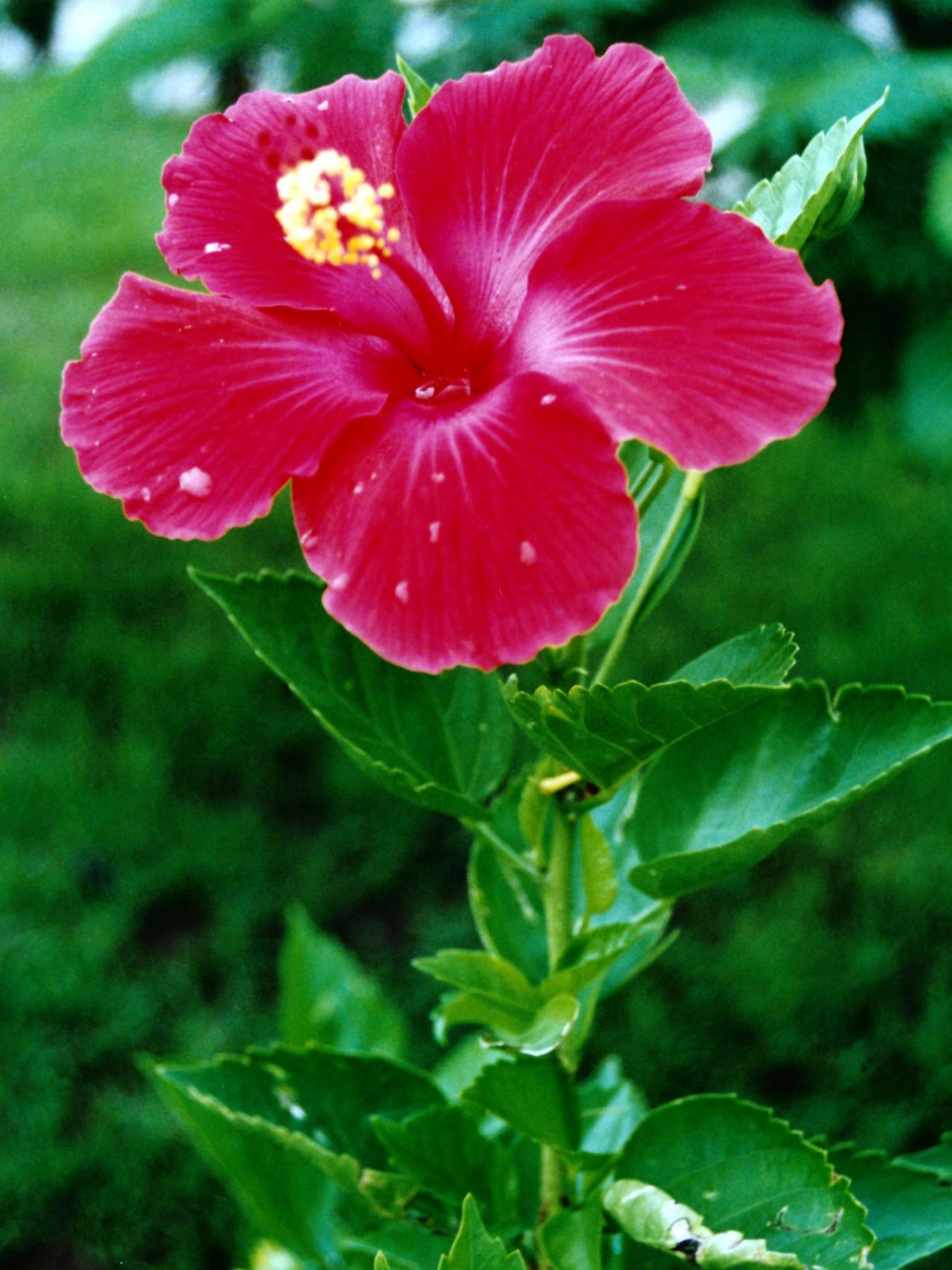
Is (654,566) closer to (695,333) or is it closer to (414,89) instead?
(695,333)

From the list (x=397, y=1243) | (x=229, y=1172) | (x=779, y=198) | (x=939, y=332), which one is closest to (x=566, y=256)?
(x=779, y=198)

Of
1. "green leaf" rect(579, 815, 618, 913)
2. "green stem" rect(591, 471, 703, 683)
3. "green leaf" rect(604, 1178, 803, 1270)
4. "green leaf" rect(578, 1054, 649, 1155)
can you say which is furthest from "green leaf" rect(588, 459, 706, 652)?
"green leaf" rect(578, 1054, 649, 1155)

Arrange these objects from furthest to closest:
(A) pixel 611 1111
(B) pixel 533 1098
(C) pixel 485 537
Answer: (A) pixel 611 1111 → (B) pixel 533 1098 → (C) pixel 485 537

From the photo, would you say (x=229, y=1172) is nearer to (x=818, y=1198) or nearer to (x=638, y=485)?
(x=818, y=1198)

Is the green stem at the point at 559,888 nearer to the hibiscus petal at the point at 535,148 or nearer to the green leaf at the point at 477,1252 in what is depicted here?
the green leaf at the point at 477,1252

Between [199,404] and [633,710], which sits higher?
[199,404]

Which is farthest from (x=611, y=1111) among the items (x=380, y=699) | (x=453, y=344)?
(x=453, y=344)
